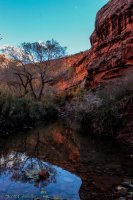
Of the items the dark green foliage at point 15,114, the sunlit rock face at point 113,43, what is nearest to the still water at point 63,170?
the dark green foliage at point 15,114

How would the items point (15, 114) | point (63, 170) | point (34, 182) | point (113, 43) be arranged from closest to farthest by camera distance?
point (34, 182), point (63, 170), point (15, 114), point (113, 43)

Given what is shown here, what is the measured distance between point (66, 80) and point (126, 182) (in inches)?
1524

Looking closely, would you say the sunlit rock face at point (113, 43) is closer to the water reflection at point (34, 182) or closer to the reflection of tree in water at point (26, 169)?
the reflection of tree in water at point (26, 169)

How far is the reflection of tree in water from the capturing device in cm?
530

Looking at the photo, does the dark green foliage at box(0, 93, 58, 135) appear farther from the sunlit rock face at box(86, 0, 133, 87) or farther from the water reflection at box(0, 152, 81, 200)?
the sunlit rock face at box(86, 0, 133, 87)

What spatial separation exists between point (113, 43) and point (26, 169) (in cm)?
2355

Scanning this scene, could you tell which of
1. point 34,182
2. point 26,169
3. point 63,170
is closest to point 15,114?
point 26,169

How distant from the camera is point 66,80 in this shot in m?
43.3

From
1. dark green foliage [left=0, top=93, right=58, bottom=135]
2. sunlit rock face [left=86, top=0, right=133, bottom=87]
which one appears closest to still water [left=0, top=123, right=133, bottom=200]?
dark green foliage [left=0, top=93, right=58, bottom=135]

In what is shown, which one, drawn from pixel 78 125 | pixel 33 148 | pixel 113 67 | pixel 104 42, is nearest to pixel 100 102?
pixel 78 125

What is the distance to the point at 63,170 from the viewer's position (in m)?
6.04

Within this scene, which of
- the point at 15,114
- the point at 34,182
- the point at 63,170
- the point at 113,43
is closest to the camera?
the point at 34,182

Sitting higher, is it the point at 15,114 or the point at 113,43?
the point at 113,43

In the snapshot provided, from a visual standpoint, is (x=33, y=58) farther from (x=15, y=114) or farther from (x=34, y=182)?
(x=34, y=182)
